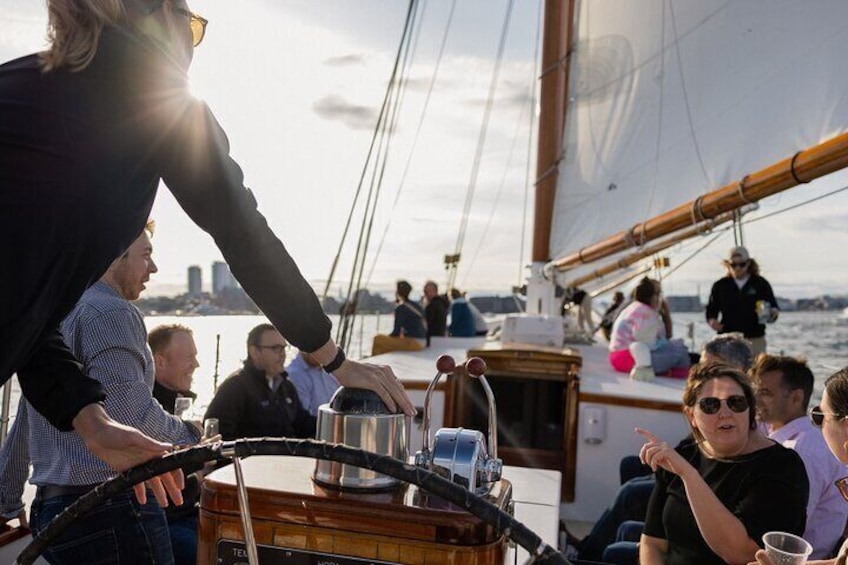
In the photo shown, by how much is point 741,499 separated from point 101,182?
1866 millimetres

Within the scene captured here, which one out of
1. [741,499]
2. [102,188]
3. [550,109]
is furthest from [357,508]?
[550,109]

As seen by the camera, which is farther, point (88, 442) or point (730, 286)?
point (730, 286)

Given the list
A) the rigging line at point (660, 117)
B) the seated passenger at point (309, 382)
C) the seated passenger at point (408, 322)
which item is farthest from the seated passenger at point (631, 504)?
the seated passenger at point (408, 322)

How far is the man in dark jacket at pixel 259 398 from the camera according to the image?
3.19 meters

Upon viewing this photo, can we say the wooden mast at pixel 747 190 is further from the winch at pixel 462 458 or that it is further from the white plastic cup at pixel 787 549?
the winch at pixel 462 458

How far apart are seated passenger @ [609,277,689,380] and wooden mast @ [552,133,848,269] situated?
1.26ft

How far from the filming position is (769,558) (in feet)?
4.44

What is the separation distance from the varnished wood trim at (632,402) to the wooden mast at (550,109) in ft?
8.47

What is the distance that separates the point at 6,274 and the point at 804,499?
1.98m

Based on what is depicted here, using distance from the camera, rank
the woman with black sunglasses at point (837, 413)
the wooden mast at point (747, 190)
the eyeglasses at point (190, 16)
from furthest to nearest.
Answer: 1. the wooden mast at point (747, 190)
2. the woman with black sunglasses at point (837, 413)
3. the eyeglasses at point (190, 16)

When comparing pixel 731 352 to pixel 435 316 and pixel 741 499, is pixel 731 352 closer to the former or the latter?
pixel 741 499

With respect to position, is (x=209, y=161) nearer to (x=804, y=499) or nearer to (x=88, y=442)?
(x=88, y=442)

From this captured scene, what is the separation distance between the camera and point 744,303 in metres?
5.98

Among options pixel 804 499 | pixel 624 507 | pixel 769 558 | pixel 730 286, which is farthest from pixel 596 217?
pixel 769 558
